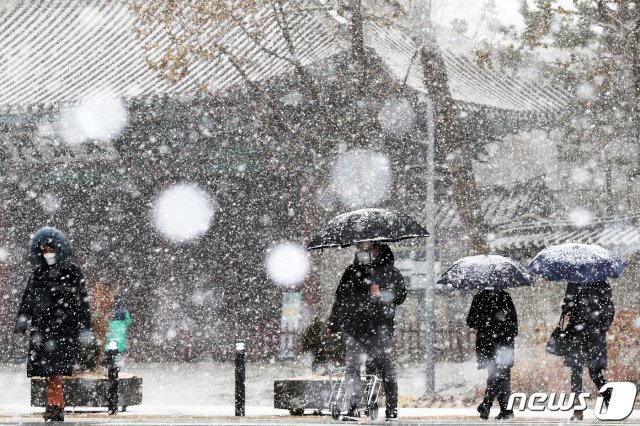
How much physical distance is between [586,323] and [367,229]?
2.32 meters

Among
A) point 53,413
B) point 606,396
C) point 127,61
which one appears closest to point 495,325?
point 606,396

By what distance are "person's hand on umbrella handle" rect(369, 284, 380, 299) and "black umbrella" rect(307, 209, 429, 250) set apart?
0.40 m

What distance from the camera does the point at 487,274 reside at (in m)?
10.1

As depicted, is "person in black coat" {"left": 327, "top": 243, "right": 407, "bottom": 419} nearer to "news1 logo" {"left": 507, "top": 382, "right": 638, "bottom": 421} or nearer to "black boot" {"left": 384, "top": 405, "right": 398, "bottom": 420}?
"black boot" {"left": 384, "top": 405, "right": 398, "bottom": 420}

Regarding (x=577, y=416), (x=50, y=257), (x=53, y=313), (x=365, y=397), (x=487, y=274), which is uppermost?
(x=50, y=257)

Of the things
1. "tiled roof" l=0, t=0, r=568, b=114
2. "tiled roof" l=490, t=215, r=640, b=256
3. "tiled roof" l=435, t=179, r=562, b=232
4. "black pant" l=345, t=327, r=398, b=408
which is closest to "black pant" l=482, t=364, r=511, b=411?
"black pant" l=345, t=327, r=398, b=408

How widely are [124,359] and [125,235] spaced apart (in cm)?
253

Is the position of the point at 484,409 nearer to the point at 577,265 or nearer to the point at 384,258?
the point at 577,265

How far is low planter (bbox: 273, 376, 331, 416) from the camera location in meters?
12.0

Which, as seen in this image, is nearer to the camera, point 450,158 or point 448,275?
point 448,275

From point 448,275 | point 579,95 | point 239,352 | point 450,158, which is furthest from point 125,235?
point 448,275

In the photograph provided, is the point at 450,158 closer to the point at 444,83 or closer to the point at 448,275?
the point at 444,83

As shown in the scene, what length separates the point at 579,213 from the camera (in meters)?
24.8

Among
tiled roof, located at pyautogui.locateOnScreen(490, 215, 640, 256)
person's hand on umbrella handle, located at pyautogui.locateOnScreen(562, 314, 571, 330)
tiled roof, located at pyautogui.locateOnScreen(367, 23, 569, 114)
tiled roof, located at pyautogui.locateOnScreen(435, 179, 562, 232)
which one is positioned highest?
tiled roof, located at pyautogui.locateOnScreen(367, 23, 569, 114)
